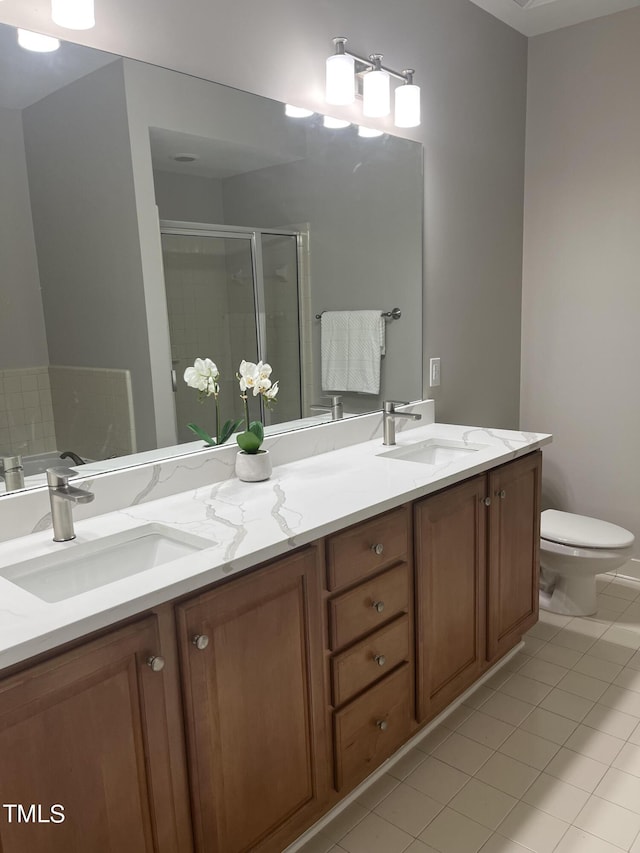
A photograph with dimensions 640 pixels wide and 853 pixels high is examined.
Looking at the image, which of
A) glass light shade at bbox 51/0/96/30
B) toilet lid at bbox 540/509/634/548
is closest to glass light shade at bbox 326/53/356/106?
glass light shade at bbox 51/0/96/30

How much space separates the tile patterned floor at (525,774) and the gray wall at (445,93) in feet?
3.76

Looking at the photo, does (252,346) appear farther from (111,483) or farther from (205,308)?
(111,483)

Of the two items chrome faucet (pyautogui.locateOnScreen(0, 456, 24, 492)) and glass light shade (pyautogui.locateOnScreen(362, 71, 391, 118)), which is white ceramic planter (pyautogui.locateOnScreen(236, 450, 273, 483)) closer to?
chrome faucet (pyautogui.locateOnScreen(0, 456, 24, 492))

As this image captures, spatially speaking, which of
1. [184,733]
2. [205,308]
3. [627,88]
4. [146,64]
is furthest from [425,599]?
[627,88]

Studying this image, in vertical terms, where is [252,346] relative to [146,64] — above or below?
below

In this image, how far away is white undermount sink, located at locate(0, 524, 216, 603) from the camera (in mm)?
1359

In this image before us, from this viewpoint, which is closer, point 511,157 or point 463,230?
point 463,230

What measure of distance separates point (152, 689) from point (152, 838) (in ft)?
0.94

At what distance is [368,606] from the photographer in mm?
1688

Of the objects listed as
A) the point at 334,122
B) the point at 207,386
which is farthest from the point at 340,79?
the point at 207,386

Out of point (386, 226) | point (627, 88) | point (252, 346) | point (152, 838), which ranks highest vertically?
point (627, 88)

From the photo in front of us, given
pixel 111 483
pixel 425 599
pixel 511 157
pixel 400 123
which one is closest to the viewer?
pixel 111 483

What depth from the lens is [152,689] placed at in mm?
1197

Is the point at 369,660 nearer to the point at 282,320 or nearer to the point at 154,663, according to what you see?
the point at 154,663
